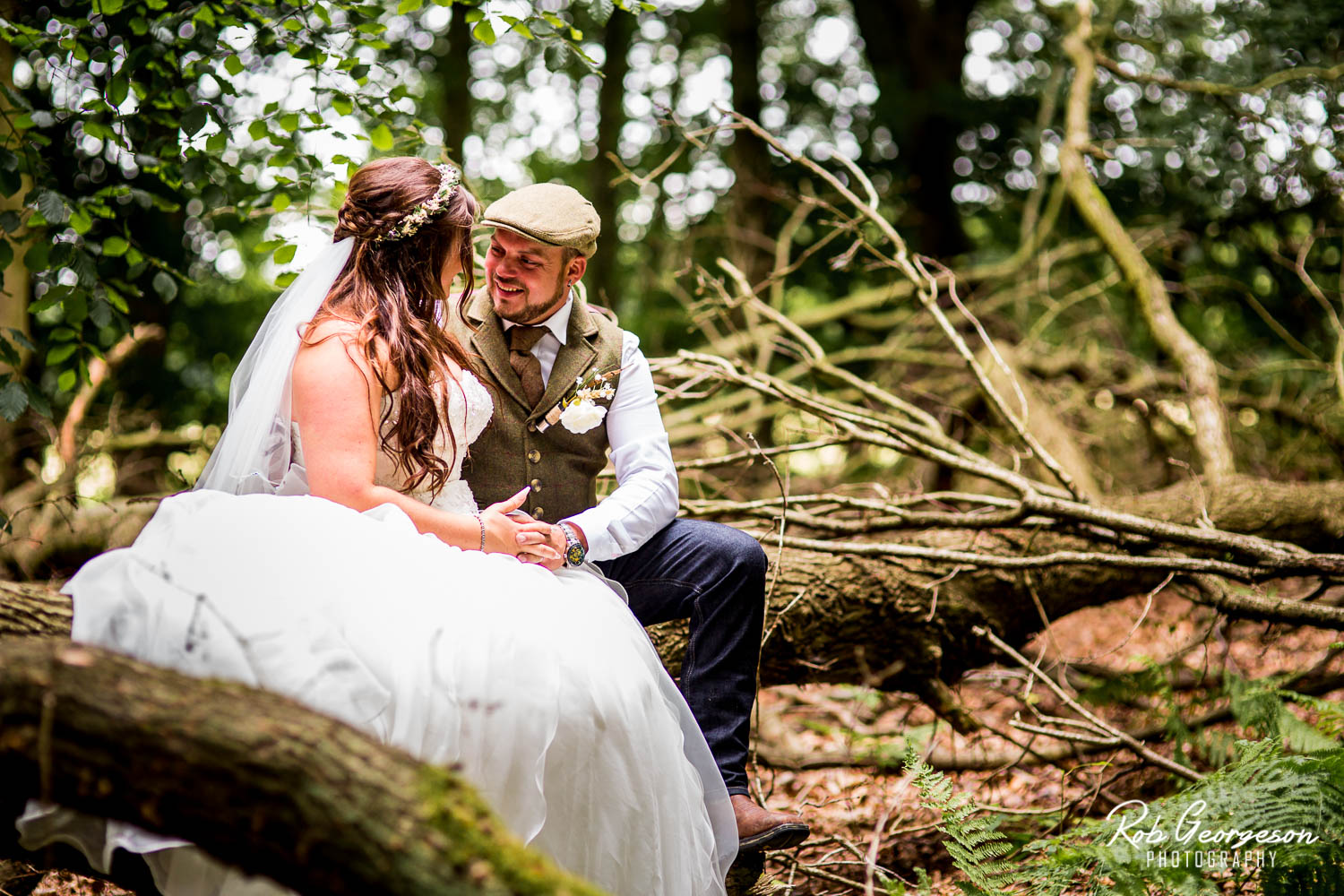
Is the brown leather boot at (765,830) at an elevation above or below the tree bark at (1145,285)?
below

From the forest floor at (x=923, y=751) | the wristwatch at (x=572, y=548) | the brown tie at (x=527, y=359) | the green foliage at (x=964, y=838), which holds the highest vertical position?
the brown tie at (x=527, y=359)

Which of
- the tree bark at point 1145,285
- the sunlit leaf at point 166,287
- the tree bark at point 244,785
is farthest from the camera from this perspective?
the tree bark at point 1145,285

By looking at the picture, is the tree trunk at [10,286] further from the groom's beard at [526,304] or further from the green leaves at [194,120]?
the groom's beard at [526,304]

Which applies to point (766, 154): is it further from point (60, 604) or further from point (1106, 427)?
point (60, 604)

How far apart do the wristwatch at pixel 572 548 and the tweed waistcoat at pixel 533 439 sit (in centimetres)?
26

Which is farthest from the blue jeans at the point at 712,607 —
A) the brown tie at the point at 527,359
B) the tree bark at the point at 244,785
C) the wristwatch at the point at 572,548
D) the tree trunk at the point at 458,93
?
the tree trunk at the point at 458,93

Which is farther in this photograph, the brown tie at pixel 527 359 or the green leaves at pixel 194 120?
the green leaves at pixel 194 120

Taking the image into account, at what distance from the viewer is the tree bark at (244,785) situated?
1383mm

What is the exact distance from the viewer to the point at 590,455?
309 centimetres

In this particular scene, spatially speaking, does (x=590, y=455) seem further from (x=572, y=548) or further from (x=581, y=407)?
(x=572, y=548)

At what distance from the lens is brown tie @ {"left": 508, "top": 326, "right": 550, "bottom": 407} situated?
3.02 meters

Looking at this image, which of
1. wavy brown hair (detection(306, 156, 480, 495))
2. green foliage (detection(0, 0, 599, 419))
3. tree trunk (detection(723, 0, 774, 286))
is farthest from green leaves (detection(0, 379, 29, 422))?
tree trunk (detection(723, 0, 774, 286))

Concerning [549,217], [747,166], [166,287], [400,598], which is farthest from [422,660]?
[747,166]

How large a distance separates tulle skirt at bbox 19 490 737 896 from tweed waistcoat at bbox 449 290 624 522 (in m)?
0.52
